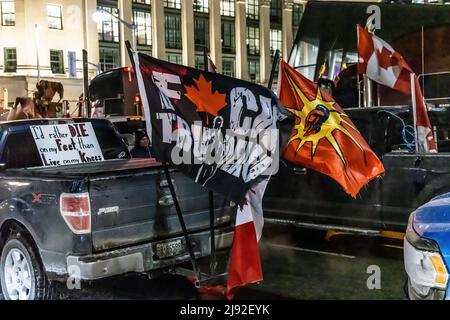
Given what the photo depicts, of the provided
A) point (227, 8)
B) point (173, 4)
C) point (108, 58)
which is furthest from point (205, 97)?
point (227, 8)

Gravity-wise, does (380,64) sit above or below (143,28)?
below

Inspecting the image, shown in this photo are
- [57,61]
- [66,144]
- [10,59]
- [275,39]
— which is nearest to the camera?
[66,144]

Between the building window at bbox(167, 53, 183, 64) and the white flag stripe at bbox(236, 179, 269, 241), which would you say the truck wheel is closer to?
the white flag stripe at bbox(236, 179, 269, 241)

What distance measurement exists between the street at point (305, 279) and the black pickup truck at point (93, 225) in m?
0.52

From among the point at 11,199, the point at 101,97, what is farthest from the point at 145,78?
the point at 101,97

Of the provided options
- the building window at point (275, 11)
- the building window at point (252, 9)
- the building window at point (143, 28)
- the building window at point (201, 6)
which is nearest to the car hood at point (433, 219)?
the building window at point (143, 28)

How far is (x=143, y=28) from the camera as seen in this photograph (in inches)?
1928

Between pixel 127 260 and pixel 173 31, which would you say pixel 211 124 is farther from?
pixel 173 31

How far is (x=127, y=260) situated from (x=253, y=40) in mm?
54046

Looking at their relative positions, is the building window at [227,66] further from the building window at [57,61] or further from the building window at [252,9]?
the building window at [57,61]

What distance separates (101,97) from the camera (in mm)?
20703

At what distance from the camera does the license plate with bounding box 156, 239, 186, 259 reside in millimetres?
5281

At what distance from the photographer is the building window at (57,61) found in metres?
43.5
